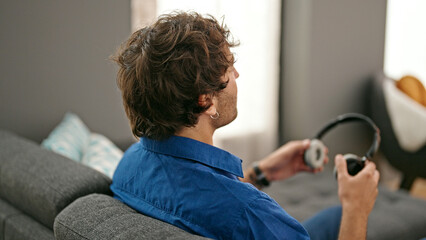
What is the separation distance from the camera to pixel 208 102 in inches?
36.0

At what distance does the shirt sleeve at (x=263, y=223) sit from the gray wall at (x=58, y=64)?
1.19 meters

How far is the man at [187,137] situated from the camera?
2.60ft

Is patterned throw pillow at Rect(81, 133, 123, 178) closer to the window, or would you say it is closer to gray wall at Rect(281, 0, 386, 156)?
gray wall at Rect(281, 0, 386, 156)

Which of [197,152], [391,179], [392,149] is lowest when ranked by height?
[391,179]

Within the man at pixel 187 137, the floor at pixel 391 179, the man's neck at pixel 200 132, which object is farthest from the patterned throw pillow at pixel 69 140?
the floor at pixel 391 179

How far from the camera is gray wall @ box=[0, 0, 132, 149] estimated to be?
1809 mm

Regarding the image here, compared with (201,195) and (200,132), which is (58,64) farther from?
(201,195)

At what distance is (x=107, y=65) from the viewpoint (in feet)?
6.86

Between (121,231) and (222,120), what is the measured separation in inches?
13.4

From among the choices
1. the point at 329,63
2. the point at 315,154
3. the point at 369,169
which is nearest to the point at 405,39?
the point at 329,63

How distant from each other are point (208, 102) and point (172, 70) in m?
0.11

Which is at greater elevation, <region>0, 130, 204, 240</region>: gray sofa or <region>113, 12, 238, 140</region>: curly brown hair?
<region>113, 12, 238, 140</region>: curly brown hair

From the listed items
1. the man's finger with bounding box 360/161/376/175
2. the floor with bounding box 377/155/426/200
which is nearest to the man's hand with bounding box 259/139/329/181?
the man's finger with bounding box 360/161/376/175

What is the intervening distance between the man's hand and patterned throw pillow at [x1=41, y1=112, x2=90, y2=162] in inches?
26.8
